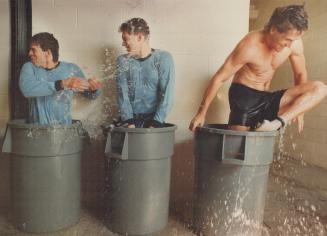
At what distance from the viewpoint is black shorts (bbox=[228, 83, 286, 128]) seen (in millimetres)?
2211

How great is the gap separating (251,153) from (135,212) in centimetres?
83

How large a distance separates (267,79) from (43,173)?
5.53ft

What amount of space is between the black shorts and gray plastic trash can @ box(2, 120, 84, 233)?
1123 millimetres

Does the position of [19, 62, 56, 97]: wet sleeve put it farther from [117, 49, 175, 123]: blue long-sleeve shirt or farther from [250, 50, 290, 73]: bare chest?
[250, 50, 290, 73]: bare chest

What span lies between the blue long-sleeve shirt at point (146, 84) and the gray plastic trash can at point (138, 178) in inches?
11.8

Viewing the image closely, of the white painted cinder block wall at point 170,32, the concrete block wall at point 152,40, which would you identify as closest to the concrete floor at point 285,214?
the concrete block wall at point 152,40

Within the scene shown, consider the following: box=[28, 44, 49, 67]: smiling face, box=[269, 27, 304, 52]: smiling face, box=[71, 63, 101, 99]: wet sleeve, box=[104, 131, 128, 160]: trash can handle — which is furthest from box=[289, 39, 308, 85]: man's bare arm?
box=[28, 44, 49, 67]: smiling face

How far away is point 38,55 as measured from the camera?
6.94 ft

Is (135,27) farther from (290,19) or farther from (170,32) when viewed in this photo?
(290,19)

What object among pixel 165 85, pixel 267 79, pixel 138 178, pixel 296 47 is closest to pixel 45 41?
pixel 165 85

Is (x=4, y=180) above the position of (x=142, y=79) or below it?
below

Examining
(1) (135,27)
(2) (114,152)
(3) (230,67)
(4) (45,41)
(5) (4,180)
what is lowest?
(5) (4,180)

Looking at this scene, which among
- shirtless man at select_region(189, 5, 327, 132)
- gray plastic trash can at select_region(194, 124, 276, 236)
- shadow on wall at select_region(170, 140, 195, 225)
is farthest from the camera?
shadow on wall at select_region(170, 140, 195, 225)

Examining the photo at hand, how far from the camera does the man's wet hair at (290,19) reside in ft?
6.33
